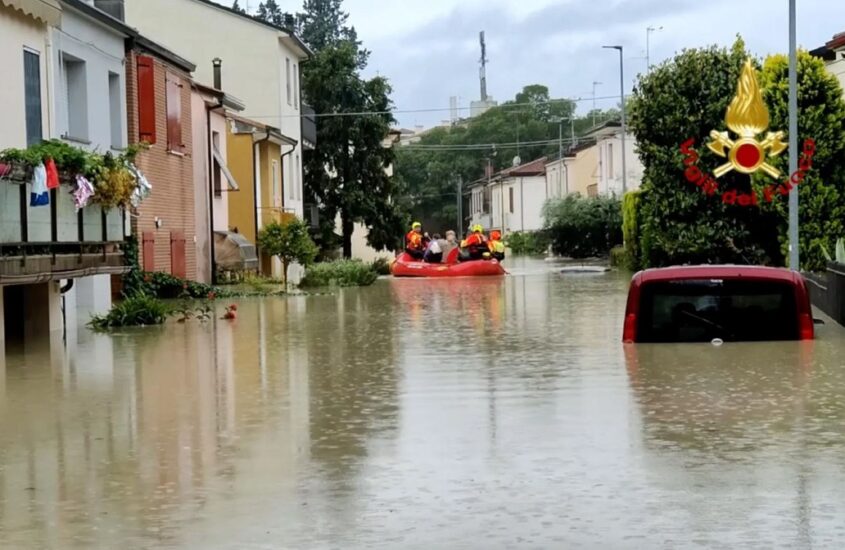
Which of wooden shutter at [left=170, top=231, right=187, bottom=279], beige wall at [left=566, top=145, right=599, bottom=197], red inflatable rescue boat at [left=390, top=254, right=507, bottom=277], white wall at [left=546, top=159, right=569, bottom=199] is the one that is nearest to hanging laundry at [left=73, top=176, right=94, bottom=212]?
wooden shutter at [left=170, top=231, right=187, bottom=279]

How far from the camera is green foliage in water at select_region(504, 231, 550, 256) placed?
91200 mm

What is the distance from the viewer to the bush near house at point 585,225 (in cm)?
7344

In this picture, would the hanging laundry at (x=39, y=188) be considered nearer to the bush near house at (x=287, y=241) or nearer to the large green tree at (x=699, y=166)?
the bush near house at (x=287, y=241)

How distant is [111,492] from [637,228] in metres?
42.7

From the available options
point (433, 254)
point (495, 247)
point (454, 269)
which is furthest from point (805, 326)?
point (495, 247)

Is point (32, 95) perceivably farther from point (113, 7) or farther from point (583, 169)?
point (583, 169)

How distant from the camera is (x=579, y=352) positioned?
1889cm

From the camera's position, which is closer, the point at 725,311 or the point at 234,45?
the point at 725,311

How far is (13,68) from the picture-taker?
21.4 metres

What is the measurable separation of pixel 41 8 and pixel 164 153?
11.8 m

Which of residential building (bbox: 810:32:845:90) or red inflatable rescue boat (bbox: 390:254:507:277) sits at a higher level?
residential building (bbox: 810:32:845:90)

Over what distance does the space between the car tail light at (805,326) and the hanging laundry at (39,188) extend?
32.9 ft

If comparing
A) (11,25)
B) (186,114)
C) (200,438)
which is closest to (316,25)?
(186,114)

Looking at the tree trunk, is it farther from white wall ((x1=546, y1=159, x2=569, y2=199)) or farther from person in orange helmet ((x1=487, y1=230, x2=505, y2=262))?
white wall ((x1=546, y1=159, x2=569, y2=199))
